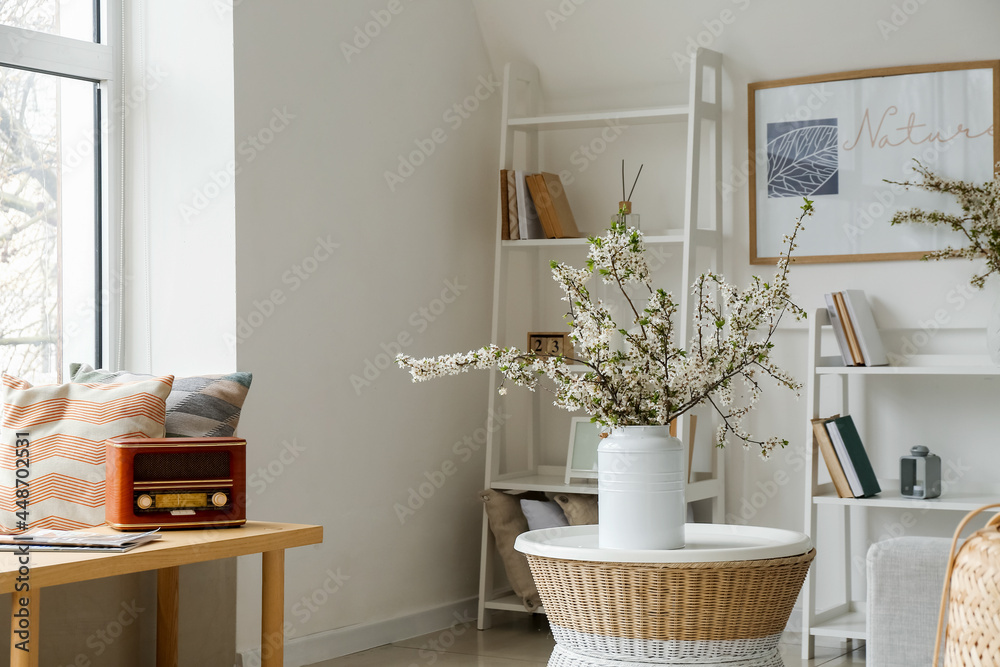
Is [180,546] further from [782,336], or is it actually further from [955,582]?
[782,336]

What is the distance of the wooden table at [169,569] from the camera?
176cm

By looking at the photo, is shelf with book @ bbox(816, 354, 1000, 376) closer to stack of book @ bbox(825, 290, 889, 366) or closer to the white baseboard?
stack of book @ bbox(825, 290, 889, 366)

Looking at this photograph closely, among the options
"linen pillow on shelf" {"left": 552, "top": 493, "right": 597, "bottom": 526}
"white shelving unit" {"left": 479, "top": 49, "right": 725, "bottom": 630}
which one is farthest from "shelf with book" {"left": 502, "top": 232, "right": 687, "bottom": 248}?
"linen pillow on shelf" {"left": 552, "top": 493, "right": 597, "bottom": 526}

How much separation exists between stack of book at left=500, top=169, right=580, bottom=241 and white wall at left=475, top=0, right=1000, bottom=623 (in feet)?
0.82

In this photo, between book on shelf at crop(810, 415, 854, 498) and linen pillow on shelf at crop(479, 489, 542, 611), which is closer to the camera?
book on shelf at crop(810, 415, 854, 498)

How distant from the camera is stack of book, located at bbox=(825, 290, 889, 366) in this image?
319 centimetres

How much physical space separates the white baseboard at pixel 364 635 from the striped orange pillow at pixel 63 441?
789 mm

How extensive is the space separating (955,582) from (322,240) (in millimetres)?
2288

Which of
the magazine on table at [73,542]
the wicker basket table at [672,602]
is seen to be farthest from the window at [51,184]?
the wicker basket table at [672,602]

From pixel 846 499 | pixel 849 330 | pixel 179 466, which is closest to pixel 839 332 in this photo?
pixel 849 330

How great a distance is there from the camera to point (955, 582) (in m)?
1.19

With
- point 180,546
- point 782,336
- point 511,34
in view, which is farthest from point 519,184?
point 180,546

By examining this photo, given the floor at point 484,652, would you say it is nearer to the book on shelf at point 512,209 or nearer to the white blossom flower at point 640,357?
the book on shelf at point 512,209

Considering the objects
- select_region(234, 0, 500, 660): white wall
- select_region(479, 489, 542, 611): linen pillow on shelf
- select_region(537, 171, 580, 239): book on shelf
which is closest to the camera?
select_region(234, 0, 500, 660): white wall
